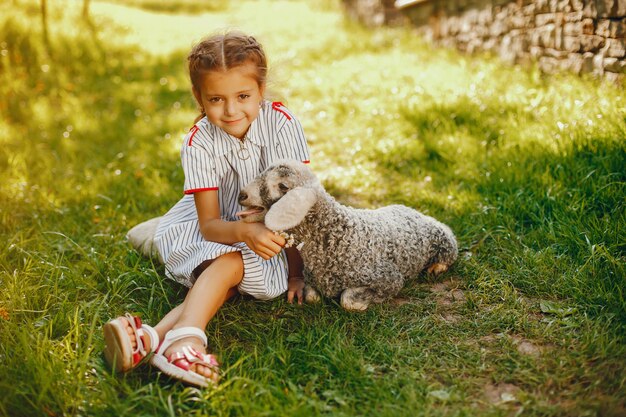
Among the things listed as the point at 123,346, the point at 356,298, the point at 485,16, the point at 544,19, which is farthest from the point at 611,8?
the point at 123,346

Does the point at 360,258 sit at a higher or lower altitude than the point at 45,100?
lower

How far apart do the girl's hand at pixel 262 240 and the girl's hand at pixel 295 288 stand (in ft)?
1.46

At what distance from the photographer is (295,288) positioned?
288cm

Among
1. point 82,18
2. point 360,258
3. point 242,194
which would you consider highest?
point 82,18

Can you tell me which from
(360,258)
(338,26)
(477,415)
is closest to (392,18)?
(338,26)

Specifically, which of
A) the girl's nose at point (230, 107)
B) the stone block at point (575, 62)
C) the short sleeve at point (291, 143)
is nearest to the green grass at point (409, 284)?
the stone block at point (575, 62)

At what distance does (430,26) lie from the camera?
7758 mm

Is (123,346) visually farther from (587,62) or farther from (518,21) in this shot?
(518,21)

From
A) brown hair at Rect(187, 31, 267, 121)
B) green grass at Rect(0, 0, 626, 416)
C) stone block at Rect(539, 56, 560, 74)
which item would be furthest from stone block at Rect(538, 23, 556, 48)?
brown hair at Rect(187, 31, 267, 121)

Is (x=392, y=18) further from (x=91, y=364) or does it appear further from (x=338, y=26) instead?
(x=91, y=364)

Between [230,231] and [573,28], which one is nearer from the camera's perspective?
[230,231]

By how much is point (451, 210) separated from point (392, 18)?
255 inches

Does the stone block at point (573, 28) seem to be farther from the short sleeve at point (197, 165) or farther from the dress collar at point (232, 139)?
the short sleeve at point (197, 165)

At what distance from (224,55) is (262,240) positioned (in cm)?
95
